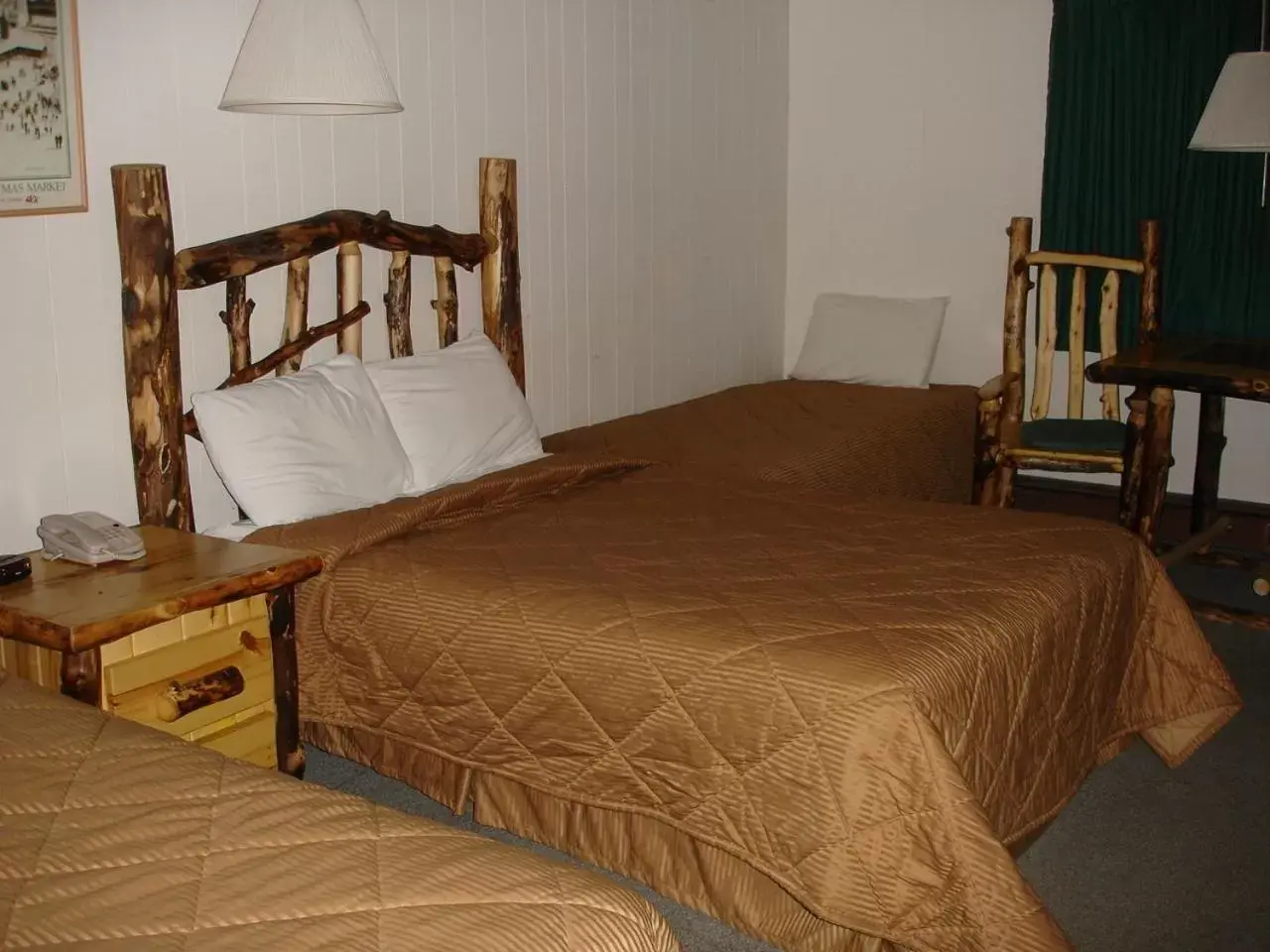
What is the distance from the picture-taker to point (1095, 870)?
2324 mm

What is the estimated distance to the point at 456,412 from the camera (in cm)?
295

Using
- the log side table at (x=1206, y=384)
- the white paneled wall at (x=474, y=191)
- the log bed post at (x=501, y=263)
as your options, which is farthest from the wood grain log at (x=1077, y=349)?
the log bed post at (x=501, y=263)

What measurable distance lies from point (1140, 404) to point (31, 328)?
2.69 meters

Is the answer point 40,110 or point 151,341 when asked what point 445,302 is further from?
point 40,110

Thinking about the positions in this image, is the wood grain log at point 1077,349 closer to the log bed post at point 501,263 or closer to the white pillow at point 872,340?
the white pillow at point 872,340

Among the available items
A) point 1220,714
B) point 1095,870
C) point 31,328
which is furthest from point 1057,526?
point 31,328

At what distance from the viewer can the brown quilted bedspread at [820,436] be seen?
134 inches

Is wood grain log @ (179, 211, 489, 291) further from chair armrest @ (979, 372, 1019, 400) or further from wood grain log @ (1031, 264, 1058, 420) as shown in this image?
wood grain log @ (1031, 264, 1058, 420)

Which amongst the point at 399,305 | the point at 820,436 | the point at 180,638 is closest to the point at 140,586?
the point at 180,638

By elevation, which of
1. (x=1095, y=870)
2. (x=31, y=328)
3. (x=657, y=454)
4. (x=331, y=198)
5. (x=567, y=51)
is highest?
(x=567, y=51)

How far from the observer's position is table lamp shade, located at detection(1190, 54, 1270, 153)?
340cm

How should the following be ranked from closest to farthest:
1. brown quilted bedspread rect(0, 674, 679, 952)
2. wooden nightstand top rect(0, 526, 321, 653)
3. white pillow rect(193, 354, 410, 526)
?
brown quilted bedspread rect(0, 674, 679, 952)
wooden nightstand top rect(0, 526, 321, 653)
white pillow rect(193, 354, 410, 526)

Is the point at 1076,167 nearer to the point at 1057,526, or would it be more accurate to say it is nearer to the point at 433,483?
the point at 1057,526

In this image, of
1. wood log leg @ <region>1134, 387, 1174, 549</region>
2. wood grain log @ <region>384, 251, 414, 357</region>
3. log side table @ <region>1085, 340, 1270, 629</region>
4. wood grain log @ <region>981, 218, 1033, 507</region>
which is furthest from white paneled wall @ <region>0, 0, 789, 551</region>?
wood log leg @ <region>1134, 387, 1174, 549</region>
